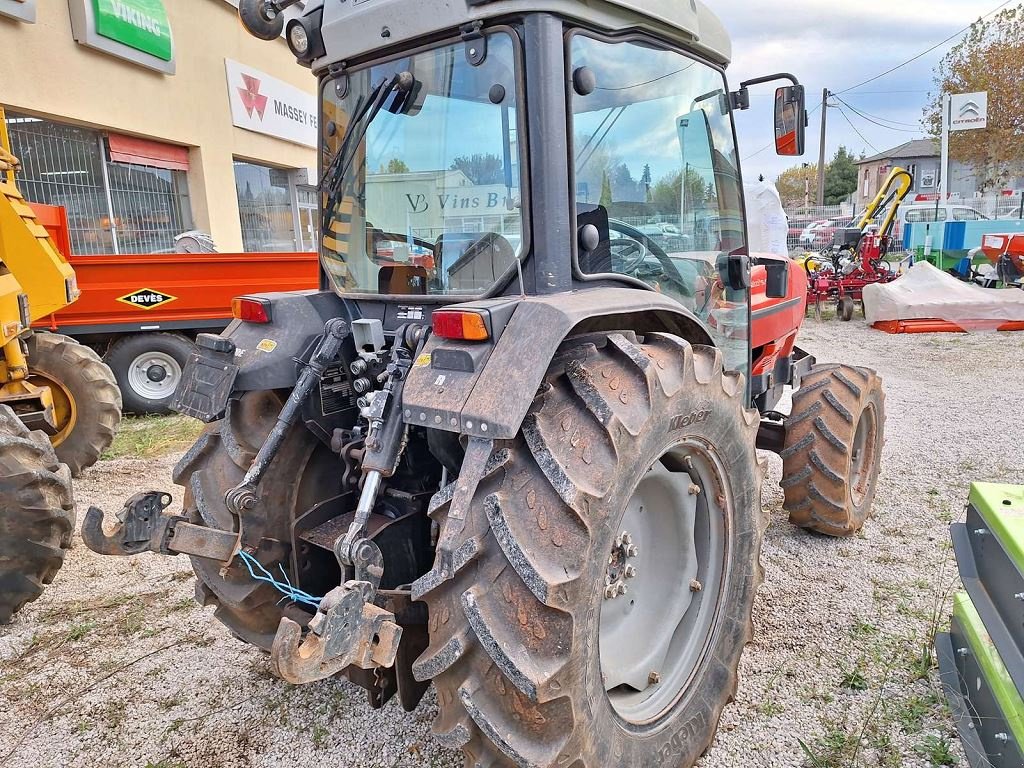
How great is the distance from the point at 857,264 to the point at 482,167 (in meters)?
12.3

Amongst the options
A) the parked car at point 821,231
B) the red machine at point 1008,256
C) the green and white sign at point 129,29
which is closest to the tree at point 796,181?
the parked car at point 821,231

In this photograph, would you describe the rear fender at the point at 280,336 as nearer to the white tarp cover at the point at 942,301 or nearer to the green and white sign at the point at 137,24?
the green and white sign at the point at 137,24

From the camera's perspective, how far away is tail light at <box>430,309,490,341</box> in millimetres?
1841

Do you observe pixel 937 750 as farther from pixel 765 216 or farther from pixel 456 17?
pixel 765 216

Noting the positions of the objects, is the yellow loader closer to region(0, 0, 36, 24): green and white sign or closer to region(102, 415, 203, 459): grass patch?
region(102, 415, 203, 459): grass patch

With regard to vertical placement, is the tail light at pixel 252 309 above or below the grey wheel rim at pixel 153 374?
above

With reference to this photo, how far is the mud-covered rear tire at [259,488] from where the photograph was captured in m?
2.47

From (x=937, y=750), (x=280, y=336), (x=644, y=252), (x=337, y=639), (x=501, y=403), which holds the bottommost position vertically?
(x=937, y=750)

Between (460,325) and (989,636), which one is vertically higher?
(460,325)

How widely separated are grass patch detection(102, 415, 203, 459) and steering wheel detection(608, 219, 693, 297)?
479 centimetres

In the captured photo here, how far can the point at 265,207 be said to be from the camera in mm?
14031

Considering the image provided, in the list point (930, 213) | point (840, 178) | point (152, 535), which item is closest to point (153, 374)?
point (152, 535)

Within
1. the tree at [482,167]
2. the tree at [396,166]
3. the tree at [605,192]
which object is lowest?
the tree at [605,192]

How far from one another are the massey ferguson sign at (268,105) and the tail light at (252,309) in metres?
11.3
